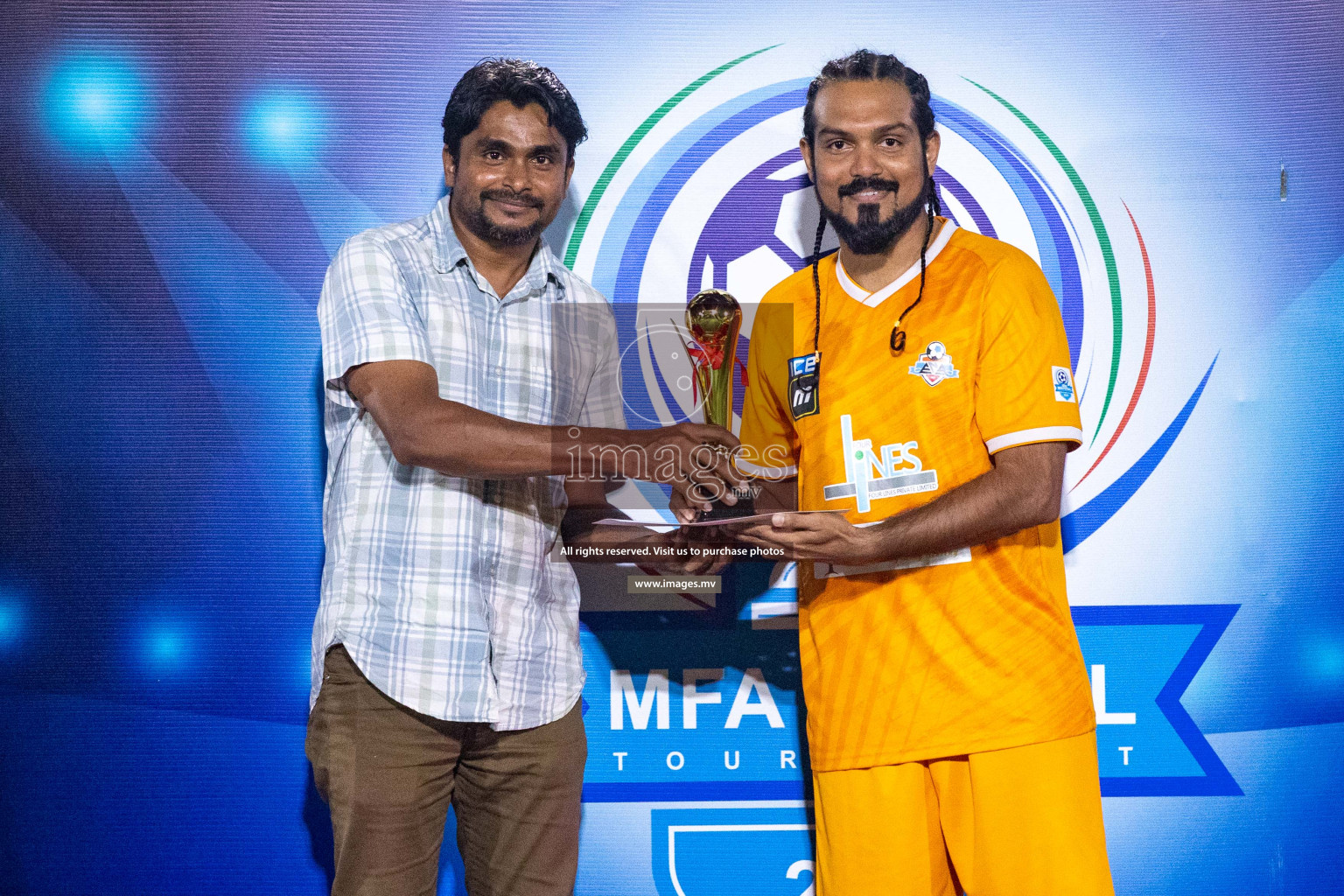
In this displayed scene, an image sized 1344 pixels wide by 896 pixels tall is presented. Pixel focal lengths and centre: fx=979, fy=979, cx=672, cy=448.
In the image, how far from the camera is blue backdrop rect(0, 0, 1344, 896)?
231 cm

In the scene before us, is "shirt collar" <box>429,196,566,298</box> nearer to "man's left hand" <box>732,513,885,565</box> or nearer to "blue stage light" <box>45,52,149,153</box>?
"man's left hand" <box>732,513,885,565</box>

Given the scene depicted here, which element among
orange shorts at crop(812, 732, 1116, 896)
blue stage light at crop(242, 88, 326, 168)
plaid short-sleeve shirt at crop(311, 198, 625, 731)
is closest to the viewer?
orange shorts at crop(812, 732, 1116, 896)

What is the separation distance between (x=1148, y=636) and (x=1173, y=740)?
0.83ft

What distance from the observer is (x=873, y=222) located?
1843mm

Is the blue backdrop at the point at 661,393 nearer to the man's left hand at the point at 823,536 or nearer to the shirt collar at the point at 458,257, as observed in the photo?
the shirt collar at the point at 458,257

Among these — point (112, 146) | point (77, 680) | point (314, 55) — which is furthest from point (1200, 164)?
point (77, 680)

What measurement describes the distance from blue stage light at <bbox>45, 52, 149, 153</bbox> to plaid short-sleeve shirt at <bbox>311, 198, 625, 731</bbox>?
3.02 feet

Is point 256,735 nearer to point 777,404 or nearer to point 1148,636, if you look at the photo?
point 777,404

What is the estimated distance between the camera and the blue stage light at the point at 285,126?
2.31 meters

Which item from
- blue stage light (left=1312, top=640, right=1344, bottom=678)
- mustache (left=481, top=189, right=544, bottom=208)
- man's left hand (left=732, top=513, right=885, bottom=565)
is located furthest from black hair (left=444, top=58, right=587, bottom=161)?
blue stage light (left=1312, top=640, right=1344, bottom=678)

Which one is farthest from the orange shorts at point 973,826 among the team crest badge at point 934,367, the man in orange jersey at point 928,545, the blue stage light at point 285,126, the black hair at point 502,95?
the blue stage light at point 285,126

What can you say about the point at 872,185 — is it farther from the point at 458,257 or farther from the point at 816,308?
the point at 458,257

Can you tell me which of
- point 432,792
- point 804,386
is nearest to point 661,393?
point 804,386

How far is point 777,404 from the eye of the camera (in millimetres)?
2051
